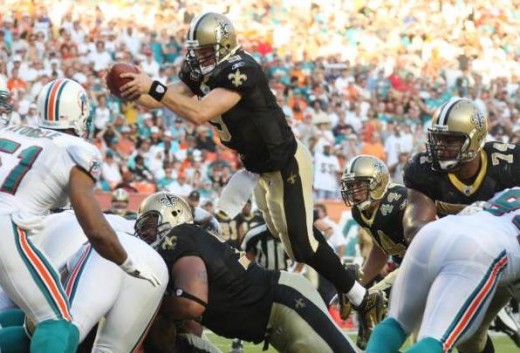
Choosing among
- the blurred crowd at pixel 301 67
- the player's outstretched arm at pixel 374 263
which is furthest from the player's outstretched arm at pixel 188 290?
the blurred crowd at pixel 301 67

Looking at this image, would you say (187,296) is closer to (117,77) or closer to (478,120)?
(117,77)

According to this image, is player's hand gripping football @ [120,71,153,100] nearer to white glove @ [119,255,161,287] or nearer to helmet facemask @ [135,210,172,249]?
helmet facemask @ [135,210,172,249]

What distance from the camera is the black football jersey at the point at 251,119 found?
6.33m

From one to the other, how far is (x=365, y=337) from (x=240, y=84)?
1.68m

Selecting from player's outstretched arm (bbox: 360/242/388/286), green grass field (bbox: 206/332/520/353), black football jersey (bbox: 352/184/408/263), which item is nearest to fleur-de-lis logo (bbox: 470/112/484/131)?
black football jersey (bbox: 352/184/408/263)

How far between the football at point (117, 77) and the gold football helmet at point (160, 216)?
0.61 meters

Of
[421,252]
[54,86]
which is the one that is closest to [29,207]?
[54,86]

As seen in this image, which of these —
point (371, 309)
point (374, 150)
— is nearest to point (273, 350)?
point (371, 309)

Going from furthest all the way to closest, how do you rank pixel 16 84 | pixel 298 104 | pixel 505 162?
1. pixel 298 104
2. pixel 16 84
3. pixel 505 162

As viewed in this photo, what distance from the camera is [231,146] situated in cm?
668

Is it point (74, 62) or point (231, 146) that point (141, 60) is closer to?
point (74, 62)

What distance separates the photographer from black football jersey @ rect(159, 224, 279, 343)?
5344 mm

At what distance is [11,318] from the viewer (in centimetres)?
555

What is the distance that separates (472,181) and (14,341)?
2284 millimetres
